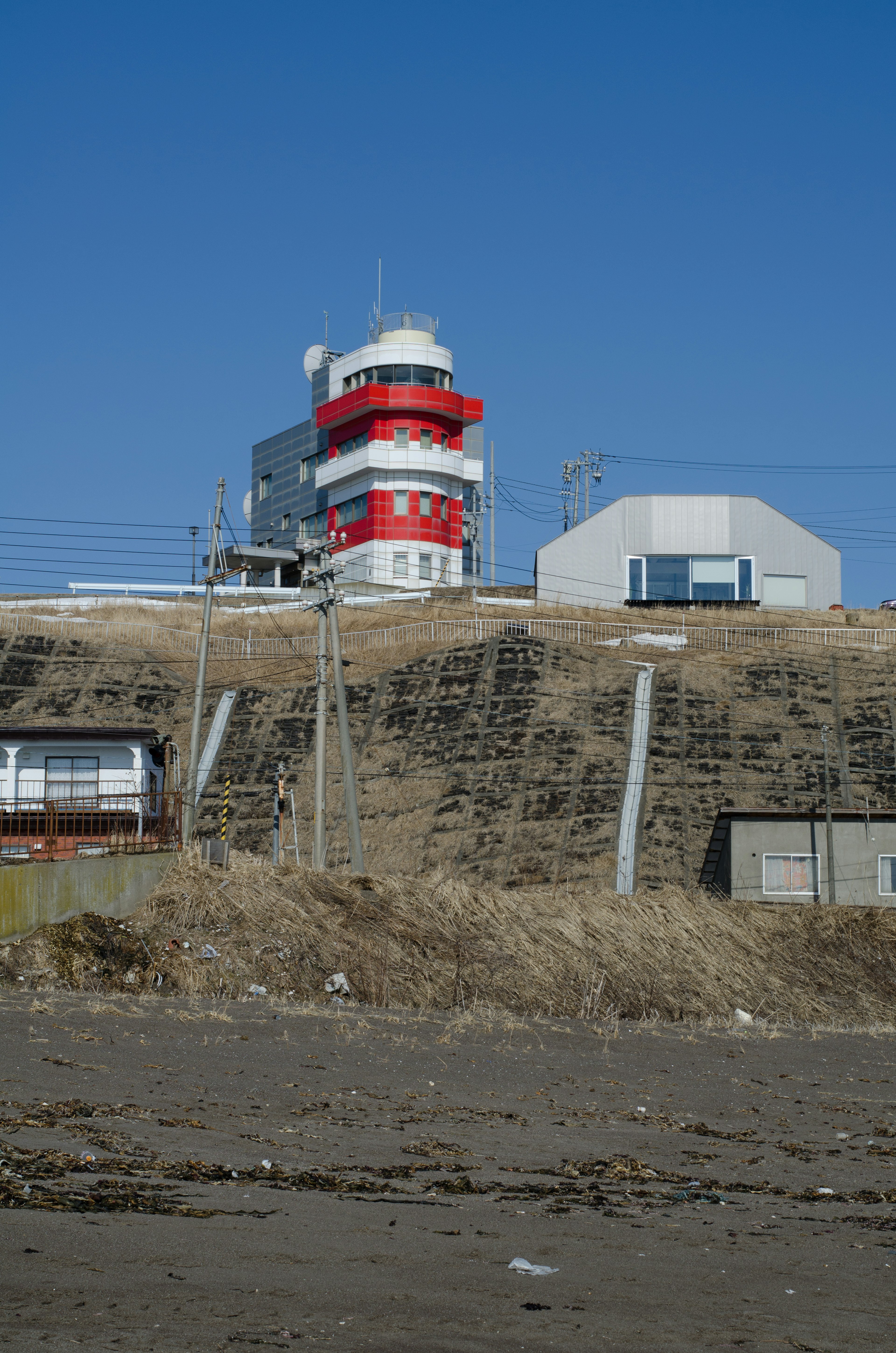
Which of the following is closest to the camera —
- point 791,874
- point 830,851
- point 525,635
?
point 830,851

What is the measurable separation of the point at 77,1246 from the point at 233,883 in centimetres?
1697

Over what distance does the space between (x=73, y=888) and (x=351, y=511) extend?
2639 inches

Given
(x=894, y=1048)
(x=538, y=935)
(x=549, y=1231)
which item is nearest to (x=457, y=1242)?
(x=549, y=1231)

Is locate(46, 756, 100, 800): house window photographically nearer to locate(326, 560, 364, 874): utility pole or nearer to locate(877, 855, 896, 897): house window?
locate(326, 560, 364, 874): utility pole

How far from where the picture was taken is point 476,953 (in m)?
23.2

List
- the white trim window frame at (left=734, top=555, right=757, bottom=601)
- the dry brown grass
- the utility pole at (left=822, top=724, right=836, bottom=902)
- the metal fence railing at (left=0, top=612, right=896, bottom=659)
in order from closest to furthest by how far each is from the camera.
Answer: the dry brown grass
the utility pole at (left=822, top=724, right=836, bottom=902)
the metal fence railing at (left=0, top=612, right=896, bottom=659)
the white trim window frame at (left=734, top=555, right=757, bottom=601)

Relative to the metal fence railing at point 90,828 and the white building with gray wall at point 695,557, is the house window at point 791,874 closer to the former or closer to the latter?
the metal fence railing at point 90,828

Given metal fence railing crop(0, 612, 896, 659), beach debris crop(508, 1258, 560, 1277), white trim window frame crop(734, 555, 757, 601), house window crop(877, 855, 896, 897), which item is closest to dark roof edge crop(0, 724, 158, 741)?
house window crop(877, 855, 896, 897)

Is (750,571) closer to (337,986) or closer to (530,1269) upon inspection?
(337,986)

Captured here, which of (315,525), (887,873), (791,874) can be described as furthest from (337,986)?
(315,525)

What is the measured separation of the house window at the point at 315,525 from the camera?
90.7m

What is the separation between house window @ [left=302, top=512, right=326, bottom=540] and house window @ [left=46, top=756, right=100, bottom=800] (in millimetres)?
56522

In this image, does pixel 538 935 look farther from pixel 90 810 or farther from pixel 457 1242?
pixel 457 1242

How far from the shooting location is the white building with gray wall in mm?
68500
